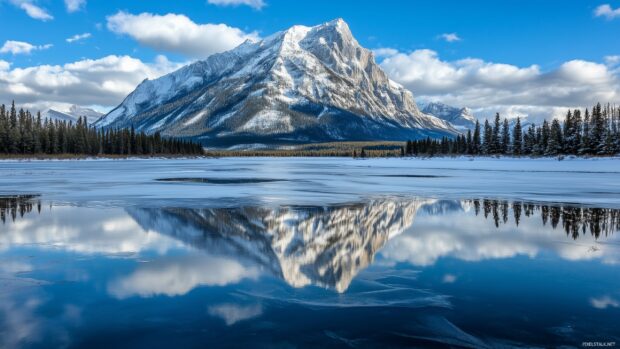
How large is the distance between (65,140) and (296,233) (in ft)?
453

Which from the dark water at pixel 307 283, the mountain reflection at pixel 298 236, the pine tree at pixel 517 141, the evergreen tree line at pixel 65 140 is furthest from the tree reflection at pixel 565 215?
the evergreen tree line at pixel 65 140

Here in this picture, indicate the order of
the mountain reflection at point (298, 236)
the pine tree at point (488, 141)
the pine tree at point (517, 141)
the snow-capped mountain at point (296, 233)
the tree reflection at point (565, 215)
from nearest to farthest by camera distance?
the mountain reflection at point (298, 236) < the snow-capped mountain at point (296, 233) < the tree reflection at point (565, 215) < the pine tree at point (517, 141) < the pine tree at point (488, 141)

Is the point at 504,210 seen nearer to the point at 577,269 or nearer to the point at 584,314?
the point at 577,269

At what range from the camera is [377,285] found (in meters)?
8.52

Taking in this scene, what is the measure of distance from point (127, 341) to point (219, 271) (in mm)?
3440

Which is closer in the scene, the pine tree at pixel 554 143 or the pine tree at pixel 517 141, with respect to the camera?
the pine tree at pixel 554 143

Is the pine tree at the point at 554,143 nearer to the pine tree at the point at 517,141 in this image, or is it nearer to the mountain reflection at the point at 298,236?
the pine tree at the point at 517,141

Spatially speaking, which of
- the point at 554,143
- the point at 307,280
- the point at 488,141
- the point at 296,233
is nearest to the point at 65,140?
the point at 488,141

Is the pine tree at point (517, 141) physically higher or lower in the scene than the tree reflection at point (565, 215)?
higher

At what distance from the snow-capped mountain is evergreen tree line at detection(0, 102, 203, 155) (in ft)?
405

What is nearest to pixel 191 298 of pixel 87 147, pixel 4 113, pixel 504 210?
pixel 504 210

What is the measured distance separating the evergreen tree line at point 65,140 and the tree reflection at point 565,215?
130012 millimetres

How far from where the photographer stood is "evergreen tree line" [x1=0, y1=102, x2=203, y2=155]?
120062 mm

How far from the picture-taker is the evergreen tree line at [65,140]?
120062 millimetres
